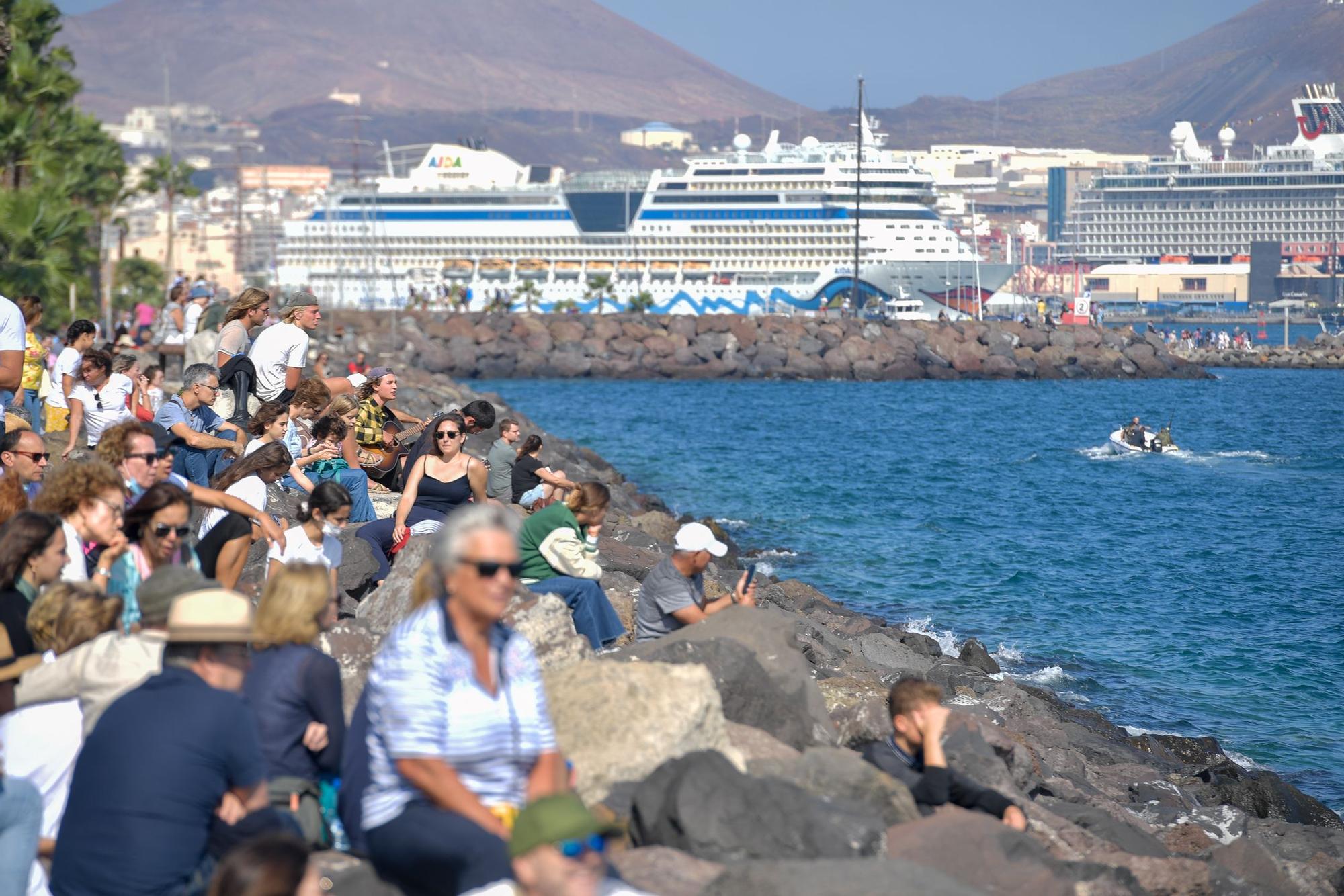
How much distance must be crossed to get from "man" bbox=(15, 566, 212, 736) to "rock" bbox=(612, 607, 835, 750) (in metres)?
2.12

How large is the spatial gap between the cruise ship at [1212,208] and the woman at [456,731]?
12433cm

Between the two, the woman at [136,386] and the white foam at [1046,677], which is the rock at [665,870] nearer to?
the woman at [136,386]

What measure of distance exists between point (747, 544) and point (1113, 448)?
17620mm

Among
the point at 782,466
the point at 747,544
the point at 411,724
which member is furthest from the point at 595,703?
the point at 782,466

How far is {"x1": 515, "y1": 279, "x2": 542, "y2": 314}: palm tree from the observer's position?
8250 cm

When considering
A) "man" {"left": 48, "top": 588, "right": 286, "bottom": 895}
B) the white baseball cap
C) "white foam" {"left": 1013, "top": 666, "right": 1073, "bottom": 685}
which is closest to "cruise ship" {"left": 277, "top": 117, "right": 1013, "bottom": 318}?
"white foam" {"left": 1013, "top": 666, "right": 1073, "bottom": 685}

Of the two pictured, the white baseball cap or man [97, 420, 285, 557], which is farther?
the white baseball cap

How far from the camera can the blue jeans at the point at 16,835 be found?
393 cm

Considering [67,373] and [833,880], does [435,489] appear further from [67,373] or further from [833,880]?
[833,880]

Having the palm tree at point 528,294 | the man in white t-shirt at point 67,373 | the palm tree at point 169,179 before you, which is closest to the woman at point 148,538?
the man in white t-shirt at point 67,373

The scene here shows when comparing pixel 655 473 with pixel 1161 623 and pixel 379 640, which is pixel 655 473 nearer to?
pixel 1161 623

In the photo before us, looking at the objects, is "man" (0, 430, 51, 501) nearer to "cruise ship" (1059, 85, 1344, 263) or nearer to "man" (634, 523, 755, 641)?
"man" (634, 523, 755, 641)

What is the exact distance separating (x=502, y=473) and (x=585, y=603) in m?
3.42

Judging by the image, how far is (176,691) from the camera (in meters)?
3.87
